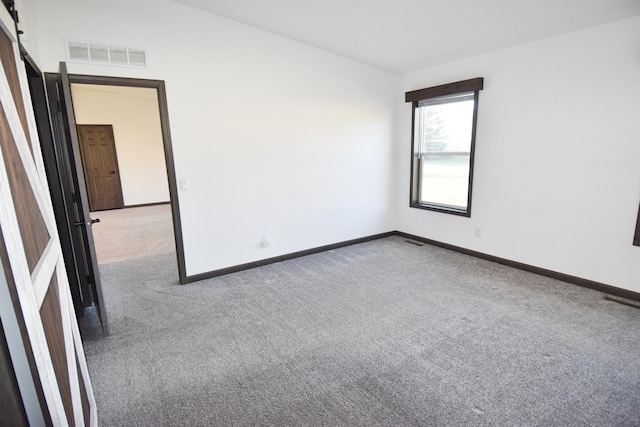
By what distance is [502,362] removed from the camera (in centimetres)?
216

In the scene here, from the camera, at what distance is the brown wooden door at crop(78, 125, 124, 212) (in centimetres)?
777

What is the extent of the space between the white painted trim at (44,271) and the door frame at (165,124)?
180 cm

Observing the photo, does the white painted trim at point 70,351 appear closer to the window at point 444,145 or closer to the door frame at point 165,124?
the door frame at point 165,124

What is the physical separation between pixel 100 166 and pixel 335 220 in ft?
22.2

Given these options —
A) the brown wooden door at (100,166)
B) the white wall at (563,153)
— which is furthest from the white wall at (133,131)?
the white wall at (563,153)

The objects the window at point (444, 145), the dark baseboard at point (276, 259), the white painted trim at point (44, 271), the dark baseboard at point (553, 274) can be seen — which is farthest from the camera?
the window at point (444, 145)

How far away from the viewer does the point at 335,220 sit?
4.64 meters

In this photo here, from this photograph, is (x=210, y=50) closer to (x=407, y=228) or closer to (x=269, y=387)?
(x=269, y=387)

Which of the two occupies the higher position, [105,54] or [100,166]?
[105,54]

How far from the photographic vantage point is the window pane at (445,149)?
13.7ft

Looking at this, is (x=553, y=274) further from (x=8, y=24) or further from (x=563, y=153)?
(x=8, y=24)

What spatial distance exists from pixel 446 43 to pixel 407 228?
8.82ft

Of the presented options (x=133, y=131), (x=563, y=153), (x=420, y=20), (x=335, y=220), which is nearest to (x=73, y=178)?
(x=335, y=220)

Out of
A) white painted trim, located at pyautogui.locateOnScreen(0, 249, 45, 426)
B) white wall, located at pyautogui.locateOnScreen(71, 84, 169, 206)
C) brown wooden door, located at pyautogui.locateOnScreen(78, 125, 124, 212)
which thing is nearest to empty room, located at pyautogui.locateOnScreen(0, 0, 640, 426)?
white painted trim, located at pyautogui.locateOnScreen(0, 249, 45, 426)
